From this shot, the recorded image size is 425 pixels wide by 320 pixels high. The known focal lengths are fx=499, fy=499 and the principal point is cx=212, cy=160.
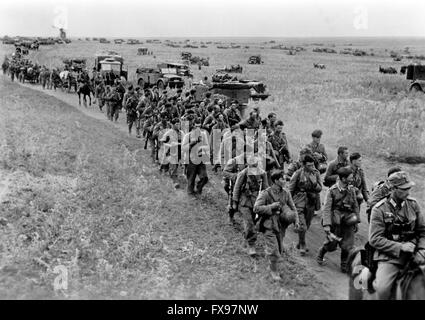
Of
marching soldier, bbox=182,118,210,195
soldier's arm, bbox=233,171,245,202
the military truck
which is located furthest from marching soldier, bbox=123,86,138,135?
soldier's arm, bbox=233,171,245,202

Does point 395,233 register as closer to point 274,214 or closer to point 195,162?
point 274,214

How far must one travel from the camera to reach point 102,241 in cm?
836

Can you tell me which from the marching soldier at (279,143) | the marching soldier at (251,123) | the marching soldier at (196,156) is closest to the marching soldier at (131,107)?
the marching soldier at (251,123)

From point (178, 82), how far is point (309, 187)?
21.2 m

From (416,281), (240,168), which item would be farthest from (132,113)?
(416,281)

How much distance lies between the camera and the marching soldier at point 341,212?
749 cm

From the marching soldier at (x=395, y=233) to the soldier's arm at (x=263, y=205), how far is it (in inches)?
74.1

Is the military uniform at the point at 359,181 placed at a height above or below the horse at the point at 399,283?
above

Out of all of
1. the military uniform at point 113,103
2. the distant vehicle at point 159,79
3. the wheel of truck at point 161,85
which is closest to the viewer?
the military uniform at point 113,103

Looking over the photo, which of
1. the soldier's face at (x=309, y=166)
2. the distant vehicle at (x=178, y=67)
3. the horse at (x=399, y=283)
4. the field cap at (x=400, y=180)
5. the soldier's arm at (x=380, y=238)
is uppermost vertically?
the distant vehicle at (x=178, y=67)

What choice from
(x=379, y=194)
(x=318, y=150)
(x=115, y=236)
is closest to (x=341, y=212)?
(x=379, y=194)

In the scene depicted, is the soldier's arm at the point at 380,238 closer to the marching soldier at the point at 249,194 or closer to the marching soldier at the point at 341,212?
the marching soldier at the point at 341,212

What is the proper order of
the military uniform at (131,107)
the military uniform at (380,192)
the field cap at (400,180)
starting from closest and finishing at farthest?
the field cap at (400,180)
the military uniform at (380,192)
the military uniform at (131,107)

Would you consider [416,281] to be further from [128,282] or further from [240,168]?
[240,168]
